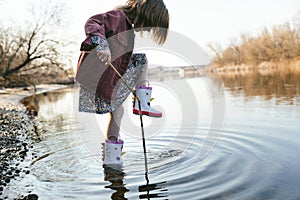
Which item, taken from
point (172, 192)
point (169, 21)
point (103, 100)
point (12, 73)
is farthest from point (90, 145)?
point (12, 73)

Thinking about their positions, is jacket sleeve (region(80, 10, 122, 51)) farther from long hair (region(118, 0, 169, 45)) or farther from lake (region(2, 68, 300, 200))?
lake (region(2, 68, 300, 200))

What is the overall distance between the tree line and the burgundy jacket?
128ft

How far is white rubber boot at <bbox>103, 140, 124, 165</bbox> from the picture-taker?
10.2ft

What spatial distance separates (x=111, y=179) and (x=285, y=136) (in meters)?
2.13

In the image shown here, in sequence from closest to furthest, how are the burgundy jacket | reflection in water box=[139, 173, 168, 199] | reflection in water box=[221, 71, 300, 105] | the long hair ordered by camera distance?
reflection in water box=[139, 173, 168, 199], the burgundy jacket, the long hair, reflection in water box=[221, 71, 300, 105]

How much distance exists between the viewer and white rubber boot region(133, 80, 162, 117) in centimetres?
321

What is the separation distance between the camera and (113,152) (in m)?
3.14

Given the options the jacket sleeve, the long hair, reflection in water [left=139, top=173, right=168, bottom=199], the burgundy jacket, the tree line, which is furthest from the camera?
the tree line

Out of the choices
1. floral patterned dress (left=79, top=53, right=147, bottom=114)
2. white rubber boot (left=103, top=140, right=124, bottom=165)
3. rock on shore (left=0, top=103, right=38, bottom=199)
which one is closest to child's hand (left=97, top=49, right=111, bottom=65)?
floral patterned dress (left=79, top=53, right=147, bottom=114)

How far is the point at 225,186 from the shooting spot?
2312 mm

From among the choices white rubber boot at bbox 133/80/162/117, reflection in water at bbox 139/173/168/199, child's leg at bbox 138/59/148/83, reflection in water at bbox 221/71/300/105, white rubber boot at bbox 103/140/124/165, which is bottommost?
reflection in water at bbox 139/173/168/199

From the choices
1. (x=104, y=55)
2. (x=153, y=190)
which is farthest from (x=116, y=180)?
(x=104, y=55)

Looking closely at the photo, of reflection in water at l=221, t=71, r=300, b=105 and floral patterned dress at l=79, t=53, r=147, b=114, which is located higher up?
floral patterned dress at l=79, t=53, r=147, b=114

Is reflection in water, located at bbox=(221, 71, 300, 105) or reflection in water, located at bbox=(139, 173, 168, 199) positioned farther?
reflection in water, located at bbox=(221, 71, 300, 105)
